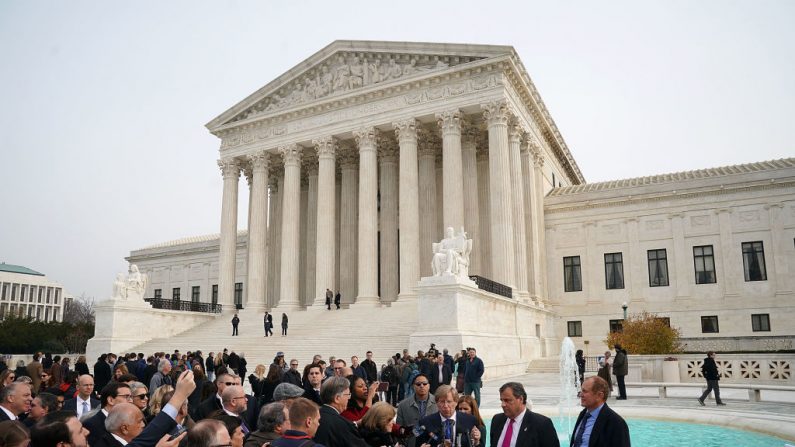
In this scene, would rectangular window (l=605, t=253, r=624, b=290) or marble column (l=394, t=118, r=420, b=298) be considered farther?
rectangular window (l=605, t=253, r=624, b=290)

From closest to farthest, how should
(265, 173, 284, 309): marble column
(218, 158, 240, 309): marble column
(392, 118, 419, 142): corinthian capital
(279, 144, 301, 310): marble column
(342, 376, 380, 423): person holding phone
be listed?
(342, 376, 380, 423): person holding phone < (392, 118, 419, 142): corinthian capital < (279, 144, 301, 310): marble column < (218, 158, 240, 309): marble column < (265, 173, 284, 309): marble column

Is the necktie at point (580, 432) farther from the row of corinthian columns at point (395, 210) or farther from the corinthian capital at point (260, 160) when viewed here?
the corinthian capital at point (260, 160)

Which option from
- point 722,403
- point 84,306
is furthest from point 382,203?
point 84,306

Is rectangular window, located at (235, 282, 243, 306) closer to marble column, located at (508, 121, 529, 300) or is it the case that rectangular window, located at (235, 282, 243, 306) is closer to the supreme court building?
the supreme court building

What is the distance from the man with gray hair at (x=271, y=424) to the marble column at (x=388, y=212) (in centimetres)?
3466

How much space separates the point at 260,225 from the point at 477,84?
1683 centimetres

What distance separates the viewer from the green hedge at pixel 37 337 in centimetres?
4800

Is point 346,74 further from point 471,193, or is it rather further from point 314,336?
point 314,336

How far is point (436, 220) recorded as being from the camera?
40.2 metres

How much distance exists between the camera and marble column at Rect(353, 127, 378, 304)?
117 ft

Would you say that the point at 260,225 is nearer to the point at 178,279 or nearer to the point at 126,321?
the point at 126,321

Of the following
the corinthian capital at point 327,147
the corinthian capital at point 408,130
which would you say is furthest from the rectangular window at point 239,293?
the corinthian capital at point 408,130

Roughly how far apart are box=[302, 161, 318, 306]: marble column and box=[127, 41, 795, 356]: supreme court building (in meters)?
0.10

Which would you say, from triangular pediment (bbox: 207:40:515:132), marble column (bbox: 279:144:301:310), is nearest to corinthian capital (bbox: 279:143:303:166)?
marble column (bbox: 279:144:301:310)
